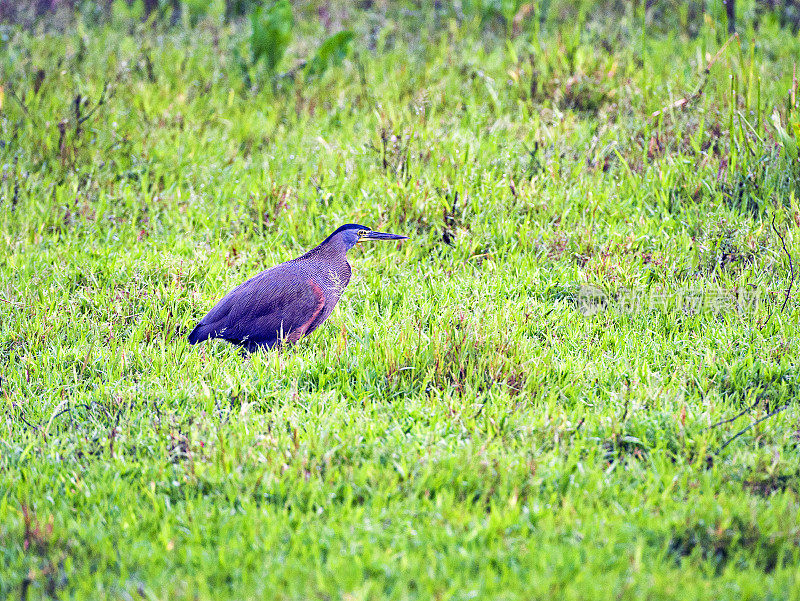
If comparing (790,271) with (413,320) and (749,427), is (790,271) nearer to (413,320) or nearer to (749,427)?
(749,427)

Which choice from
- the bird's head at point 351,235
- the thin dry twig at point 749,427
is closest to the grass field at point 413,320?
the thin dry twig at point 749,427

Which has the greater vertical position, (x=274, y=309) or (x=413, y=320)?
(x=274, y=309)

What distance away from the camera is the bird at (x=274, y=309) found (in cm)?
410

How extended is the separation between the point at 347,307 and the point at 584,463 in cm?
197

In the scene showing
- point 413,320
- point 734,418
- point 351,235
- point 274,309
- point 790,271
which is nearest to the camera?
point 734,418

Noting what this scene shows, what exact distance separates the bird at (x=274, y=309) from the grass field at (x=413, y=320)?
12 cm

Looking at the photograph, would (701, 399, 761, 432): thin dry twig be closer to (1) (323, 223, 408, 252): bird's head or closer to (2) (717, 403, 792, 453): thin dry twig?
(2) (717, 403, 792, 453): thin dry twig

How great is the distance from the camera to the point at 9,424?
340 centimetres

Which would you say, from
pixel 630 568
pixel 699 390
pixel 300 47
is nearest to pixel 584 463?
pixel 630 568

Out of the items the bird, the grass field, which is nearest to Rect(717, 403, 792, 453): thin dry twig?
the grass field

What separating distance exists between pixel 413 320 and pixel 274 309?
76 centimetres

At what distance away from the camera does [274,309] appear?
13.5 ft

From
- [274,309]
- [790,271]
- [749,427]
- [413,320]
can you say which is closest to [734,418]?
[749,427]

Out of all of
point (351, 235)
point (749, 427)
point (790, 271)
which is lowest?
point (749, 427)
